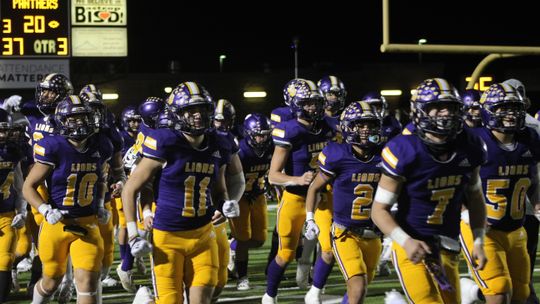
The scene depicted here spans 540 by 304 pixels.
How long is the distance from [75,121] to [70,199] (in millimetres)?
552

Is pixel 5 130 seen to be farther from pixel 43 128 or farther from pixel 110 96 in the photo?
pixel 110 96

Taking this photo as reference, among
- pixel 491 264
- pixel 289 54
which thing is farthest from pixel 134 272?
pixel 289 54

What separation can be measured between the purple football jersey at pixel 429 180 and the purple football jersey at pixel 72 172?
2.51 meters

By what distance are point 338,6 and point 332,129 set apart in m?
44.5

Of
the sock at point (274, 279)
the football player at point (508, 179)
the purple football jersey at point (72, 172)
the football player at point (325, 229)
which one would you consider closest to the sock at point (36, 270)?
the purple football jersey at point (72, 172)

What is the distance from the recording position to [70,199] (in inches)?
273

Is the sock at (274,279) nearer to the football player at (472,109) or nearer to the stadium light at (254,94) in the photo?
the football player at (472,109)

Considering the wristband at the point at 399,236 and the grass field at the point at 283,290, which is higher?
the wristband at the point at 399,236

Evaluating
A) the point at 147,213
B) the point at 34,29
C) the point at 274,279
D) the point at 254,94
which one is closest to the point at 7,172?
the point at 147,213

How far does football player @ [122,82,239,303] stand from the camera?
5.88m

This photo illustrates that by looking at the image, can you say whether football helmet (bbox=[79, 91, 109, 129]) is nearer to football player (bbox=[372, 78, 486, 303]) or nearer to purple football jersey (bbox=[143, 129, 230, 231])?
purple football jersey (bbox=[143, 129, 230, 231])

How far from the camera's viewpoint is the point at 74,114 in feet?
22.3

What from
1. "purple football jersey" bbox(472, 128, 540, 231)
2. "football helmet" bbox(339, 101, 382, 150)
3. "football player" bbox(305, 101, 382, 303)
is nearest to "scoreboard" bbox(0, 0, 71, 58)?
"football player" bbox(305, 101, 382, 303)

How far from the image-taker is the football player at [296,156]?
8328 millimetres
